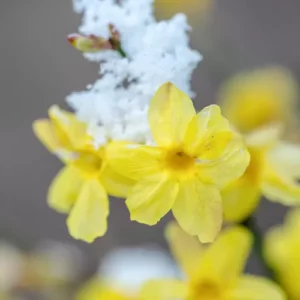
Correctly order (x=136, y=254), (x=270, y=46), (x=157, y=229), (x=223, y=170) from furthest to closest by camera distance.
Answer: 1. (x=270, y=46)
2. (x=157, y=229)
3. (x=136, y=254)
4. (x=223, y=170)

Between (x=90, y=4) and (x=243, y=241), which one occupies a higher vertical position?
(x=90, y=4)

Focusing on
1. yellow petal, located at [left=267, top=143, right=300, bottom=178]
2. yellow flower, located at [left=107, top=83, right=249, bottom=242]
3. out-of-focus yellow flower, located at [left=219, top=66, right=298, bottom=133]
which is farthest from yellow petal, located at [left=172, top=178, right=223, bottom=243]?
out-of-focus yellow flower, located at [left=219, top=66, right=298, bottom=133]

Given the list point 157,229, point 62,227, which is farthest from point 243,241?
point 62,227

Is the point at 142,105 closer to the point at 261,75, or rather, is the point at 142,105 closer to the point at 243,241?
the point at 243,241

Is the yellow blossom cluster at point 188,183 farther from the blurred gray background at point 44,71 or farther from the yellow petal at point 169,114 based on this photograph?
the blurred gray background at point 44,71

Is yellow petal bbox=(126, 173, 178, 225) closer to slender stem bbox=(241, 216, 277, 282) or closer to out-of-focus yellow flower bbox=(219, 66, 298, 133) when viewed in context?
slender stem bbox=(241, 216, 277, 282)

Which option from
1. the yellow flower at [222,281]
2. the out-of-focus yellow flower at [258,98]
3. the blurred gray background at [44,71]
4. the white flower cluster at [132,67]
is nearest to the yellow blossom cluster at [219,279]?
the yellow flower at [222,281]
